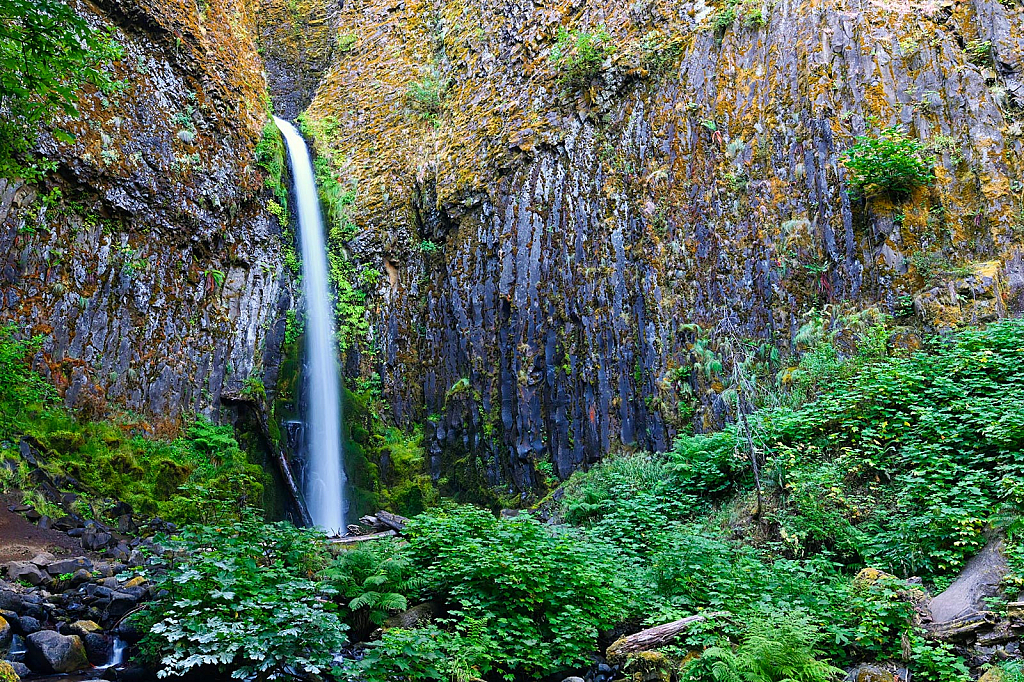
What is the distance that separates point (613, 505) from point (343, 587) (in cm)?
385

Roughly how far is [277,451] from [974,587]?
10.6 metres

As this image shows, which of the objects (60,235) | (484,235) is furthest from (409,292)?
(60,235)

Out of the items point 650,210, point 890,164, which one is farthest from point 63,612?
point 890,164

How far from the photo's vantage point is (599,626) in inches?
213

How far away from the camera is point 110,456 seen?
9906 mm

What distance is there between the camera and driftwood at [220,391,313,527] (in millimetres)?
11656

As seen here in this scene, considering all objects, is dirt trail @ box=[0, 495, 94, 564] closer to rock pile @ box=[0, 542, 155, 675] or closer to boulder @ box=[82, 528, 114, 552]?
boulder @ box=[82, 528, 114, 552]

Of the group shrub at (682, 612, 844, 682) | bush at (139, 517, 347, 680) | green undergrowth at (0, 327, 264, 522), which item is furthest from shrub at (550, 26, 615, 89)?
shrub at (682, 612, 844, 682)

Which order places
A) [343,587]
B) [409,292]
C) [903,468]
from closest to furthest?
[343,587], [903,468], [409,292]

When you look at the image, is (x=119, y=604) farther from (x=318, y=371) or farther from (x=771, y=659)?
(x=318, y=371)

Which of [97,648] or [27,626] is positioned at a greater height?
[27,626]

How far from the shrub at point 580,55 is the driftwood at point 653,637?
1022cm

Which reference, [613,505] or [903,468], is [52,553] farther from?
[903,468]

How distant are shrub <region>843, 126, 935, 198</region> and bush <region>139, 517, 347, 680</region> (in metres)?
8.28
